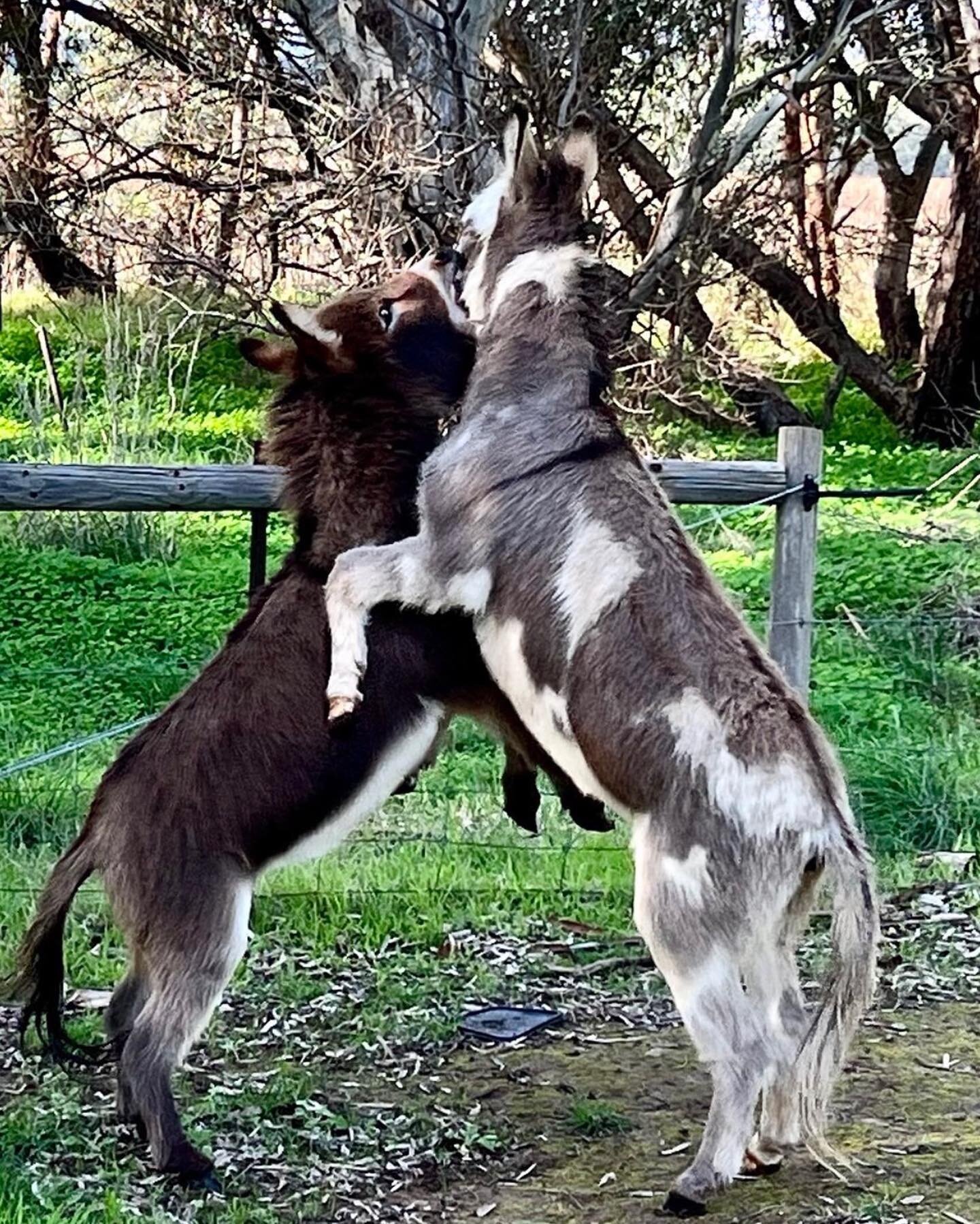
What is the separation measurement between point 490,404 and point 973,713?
433 cm

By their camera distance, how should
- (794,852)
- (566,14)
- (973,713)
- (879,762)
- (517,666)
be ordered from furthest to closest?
1. (566,14)
2. (973,713)
3. (879,762)
4. (517,666)
5. (794,852)

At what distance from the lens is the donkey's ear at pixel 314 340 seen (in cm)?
437

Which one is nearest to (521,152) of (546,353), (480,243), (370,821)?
(480,243)

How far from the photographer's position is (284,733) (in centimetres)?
406

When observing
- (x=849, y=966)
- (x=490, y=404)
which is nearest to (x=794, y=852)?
(x=849, y=966)

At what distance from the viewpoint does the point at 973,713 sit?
7.86 meters

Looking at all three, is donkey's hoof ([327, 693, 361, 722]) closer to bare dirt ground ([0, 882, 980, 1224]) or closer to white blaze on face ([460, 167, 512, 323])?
bare dirt ground ([0, 882, 980, 1224])

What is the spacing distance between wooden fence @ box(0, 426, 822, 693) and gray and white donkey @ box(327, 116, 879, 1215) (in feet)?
2.61

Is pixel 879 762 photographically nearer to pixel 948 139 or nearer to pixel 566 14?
pixel 566 14

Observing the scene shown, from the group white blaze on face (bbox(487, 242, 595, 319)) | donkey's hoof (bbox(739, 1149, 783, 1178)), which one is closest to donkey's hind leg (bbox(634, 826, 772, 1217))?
donkey's hoof (bbox(739, 1149, 783, 1178))

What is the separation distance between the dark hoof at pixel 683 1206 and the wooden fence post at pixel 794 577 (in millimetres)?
2411

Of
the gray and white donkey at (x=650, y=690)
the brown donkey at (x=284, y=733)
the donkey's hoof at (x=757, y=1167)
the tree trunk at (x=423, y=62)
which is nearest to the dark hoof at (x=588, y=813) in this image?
the brown donkey at (x=284, y=733)

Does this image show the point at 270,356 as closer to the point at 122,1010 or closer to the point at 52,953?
the point at 52,953

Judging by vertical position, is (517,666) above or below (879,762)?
above
